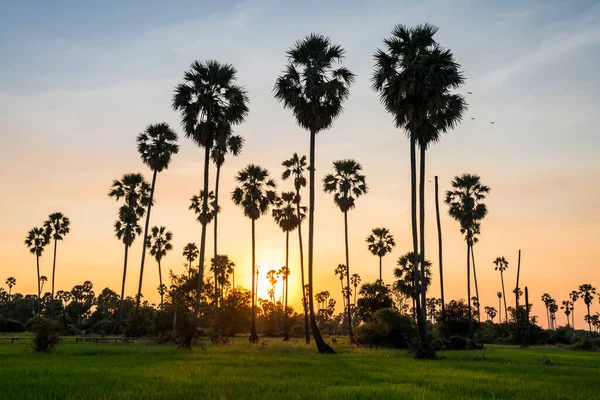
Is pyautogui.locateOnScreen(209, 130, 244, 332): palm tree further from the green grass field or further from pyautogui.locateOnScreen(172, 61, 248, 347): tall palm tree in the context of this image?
the green grass field

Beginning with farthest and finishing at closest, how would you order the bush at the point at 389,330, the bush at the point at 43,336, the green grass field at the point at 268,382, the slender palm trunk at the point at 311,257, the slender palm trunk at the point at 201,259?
the bush at the point at 389,330 < the slender palm trunk at the point at 201,259 < the slender palm trunk at the point at 311,257 < the bush at the point at 43,336 < the green grass field at the point at 268,382

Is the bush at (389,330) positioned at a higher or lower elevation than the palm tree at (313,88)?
lower

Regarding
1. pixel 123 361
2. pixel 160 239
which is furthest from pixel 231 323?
pixel 123 361

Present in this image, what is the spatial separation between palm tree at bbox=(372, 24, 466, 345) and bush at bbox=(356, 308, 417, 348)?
12584mm

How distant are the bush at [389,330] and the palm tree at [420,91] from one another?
1258 cm

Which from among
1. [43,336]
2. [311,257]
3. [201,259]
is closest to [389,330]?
[311,257]

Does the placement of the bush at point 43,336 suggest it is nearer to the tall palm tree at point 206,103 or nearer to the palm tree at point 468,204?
the tall palm tree at point 206,103

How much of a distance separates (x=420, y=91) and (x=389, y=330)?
2287 cm

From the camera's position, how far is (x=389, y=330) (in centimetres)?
4388

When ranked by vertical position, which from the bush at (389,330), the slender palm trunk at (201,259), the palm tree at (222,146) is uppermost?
the palm tree at (222,146)

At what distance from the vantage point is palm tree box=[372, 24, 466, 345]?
31.8m

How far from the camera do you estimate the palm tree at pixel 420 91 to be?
1252 inches

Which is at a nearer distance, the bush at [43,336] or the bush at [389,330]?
the bush at [43,336]

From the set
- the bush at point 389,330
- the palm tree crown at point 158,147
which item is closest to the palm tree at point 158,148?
the palm tree crown at point 158,147
